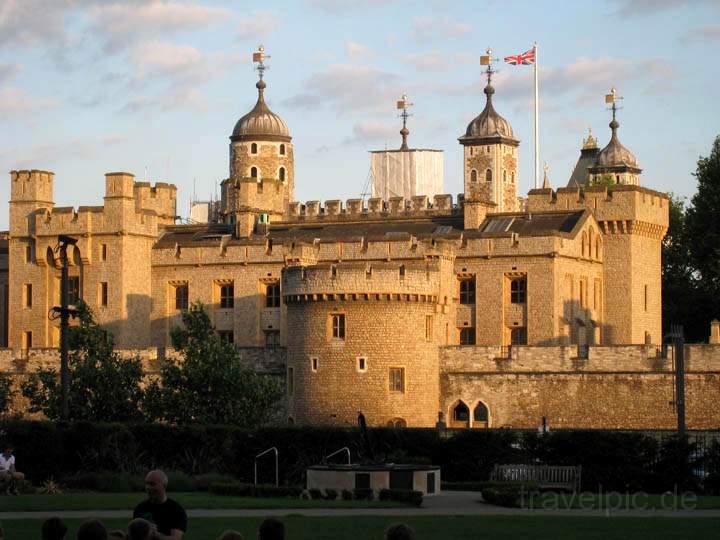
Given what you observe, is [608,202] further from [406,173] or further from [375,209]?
[406,173]

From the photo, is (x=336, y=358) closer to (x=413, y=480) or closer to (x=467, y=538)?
(x=413, y=480)

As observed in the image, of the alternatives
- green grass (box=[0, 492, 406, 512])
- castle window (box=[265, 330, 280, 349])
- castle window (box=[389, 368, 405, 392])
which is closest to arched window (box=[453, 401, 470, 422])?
castle window (box=[389, 368, 405, 392])

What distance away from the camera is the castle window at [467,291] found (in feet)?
260

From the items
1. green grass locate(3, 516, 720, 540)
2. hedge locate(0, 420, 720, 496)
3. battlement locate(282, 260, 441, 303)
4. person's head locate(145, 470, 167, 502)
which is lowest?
green grass locate(3, 516, 720, 540)

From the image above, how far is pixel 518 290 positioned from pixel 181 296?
52.1ft

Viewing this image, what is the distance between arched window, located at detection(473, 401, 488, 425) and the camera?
6912 cm

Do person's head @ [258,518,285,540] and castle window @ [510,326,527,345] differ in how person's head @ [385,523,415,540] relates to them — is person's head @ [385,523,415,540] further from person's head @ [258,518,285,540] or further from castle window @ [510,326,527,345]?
castle window @ [510,326,527,345]

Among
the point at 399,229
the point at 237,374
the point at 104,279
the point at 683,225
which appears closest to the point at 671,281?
the point at 683,225

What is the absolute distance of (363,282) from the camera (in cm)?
6581

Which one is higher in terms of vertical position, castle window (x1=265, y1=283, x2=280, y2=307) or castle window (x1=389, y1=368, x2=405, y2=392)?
castle window (x1=265, y1=283, x2=280, y2=307)

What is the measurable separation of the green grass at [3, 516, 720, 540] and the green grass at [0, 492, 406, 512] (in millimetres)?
3122

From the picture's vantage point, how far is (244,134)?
102125 millimetres

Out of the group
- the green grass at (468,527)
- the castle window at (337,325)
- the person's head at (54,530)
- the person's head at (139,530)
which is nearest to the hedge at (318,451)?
the green grass at (468,527)

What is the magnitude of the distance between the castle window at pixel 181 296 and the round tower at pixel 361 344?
17.4m
